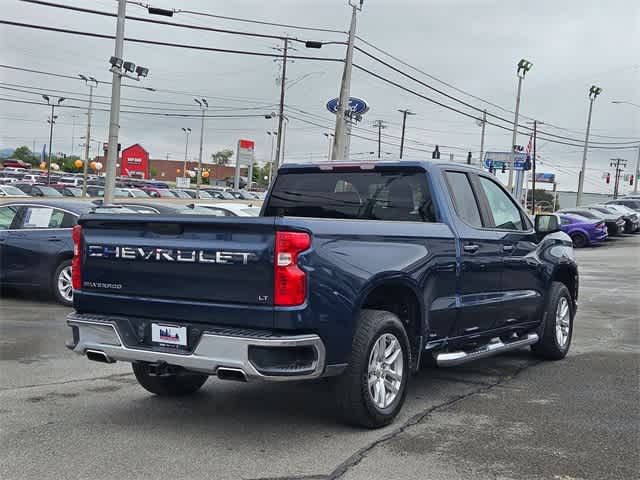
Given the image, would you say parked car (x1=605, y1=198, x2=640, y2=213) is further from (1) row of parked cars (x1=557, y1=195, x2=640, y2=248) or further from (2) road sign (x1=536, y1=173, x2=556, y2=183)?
(2) road sign (x1=536, y1=173, x2=556, y2=183)

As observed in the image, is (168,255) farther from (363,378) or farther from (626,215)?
(626,215)

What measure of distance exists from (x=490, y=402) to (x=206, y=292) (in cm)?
273

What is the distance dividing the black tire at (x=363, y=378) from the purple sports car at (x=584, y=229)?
27160 millimetres

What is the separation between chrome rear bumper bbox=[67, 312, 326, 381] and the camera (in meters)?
4.79

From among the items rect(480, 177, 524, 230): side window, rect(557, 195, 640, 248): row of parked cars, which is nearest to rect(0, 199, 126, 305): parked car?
rect(480, 177, 524, 230): side window

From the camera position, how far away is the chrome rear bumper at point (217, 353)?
15.7ft

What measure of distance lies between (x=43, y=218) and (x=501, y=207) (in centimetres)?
726

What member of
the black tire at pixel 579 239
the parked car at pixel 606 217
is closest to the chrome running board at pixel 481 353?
the black tire at pixel 579 239

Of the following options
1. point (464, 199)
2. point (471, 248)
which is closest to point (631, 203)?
point (464, 199)

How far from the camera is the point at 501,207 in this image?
7.48 m

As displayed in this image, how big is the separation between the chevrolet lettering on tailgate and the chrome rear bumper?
46 cm

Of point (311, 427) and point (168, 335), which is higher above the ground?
point (168, 335)

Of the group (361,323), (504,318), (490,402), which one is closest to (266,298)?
(361,323)

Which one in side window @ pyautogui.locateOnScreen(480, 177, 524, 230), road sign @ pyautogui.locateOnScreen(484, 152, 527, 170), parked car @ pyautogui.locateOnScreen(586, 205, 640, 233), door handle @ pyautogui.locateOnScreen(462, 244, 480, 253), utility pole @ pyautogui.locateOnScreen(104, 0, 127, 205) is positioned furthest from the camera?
road sign @ pyautogui.locateOnScreen(484, 152, 527, 170)
